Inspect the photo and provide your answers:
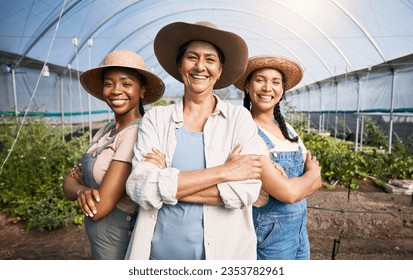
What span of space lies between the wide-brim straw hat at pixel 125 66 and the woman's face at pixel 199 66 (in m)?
0.22

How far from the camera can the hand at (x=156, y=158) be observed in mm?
975

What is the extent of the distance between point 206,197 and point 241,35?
5.36 metres

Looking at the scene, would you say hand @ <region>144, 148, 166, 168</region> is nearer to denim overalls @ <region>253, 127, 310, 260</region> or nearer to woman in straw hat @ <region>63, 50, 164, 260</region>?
woman in straw hat @ <region>63, 50, 164, 260</region>

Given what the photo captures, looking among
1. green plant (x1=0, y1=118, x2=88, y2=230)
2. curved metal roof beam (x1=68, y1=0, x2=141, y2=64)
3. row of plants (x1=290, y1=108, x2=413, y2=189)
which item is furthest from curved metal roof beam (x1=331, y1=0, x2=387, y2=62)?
green plant (x1=0, y1=118, x2=88, y2=230)

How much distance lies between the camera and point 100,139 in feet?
4.16

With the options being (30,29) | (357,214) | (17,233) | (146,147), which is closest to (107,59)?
(146,147)

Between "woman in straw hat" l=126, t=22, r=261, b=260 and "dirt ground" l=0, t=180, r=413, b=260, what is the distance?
6.18 ft

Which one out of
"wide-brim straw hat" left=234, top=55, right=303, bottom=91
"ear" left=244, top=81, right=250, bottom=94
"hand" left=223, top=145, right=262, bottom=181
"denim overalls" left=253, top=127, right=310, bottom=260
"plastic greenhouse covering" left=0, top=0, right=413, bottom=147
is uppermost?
"plastic greenhouse covering" left=0, top=0, right=413, bottom=147

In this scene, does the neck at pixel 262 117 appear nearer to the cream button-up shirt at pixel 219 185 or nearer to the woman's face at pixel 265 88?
the woman's face at pixel 265 88

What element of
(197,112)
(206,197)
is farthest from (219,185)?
(197,112)

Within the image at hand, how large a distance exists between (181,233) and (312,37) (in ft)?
26.1

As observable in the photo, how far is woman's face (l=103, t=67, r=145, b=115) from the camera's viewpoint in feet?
3.92

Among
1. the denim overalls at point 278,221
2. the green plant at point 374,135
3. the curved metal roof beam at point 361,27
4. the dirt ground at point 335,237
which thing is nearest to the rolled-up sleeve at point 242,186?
the denim overalls at point 278,221
